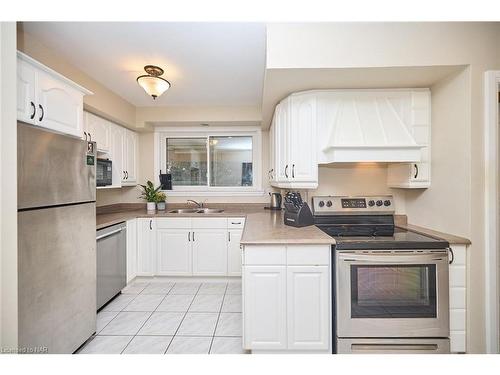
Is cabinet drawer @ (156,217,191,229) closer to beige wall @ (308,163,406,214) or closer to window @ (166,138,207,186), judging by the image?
window @ (166,138,207,186)

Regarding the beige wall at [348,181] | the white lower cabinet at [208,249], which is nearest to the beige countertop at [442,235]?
the beige wall at [348,181]

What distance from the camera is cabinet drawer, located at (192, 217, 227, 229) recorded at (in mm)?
3125

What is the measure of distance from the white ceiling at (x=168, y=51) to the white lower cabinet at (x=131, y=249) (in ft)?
5.47

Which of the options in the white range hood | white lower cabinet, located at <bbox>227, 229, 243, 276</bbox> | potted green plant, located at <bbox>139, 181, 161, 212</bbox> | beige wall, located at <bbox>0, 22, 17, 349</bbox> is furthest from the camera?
potted green plant, located at <bbox>139, 181, 161, 212</bbox>

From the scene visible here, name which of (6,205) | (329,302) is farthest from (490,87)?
(6,205)

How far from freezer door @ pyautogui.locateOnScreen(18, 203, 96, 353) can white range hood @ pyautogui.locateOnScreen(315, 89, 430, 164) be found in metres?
1.99

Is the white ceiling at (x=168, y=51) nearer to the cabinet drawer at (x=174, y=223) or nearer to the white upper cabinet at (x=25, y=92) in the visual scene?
the white upper cabinet at (x=25, y=92)

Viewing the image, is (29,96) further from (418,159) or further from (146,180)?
(418,159)

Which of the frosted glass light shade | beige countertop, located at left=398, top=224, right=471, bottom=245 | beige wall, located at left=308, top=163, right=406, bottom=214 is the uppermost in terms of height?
the frosted glass light shade

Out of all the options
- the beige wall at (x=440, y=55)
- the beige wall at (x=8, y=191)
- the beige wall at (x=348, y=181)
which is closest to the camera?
the beige wall at (x=8, y=191)

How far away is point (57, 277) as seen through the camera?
155 cm

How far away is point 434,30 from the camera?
1.58 m

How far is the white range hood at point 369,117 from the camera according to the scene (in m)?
1.96

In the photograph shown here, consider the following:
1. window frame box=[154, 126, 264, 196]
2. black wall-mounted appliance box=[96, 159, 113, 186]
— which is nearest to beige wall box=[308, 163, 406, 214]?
window frame box=[154, 126, 264, 196]
